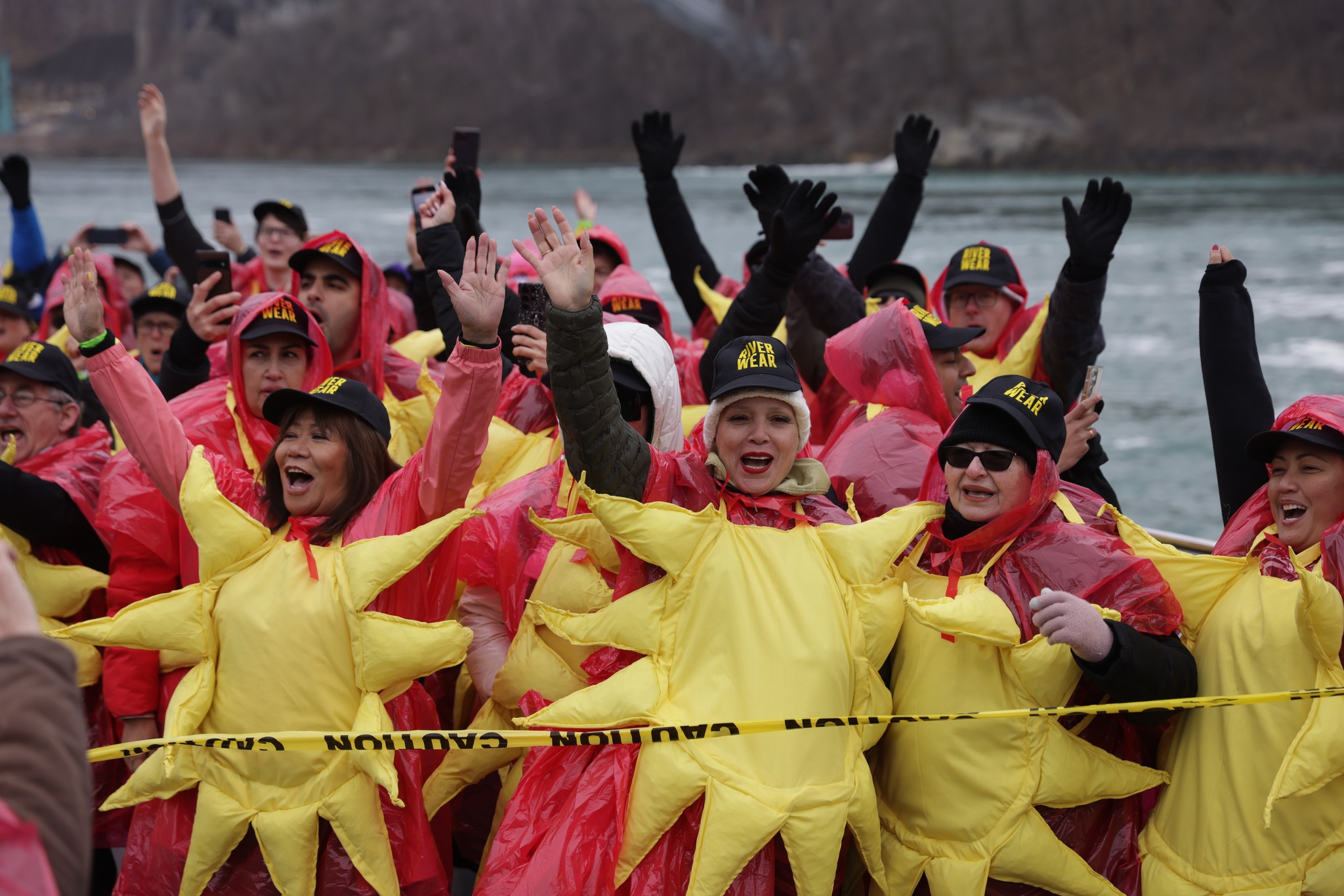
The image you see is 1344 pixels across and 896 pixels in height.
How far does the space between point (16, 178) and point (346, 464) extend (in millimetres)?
4815

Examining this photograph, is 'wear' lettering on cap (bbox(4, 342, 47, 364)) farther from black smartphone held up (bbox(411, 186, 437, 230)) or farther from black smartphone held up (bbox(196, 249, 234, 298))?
black smartphone held up (bbox(411, 186, 437, 230))

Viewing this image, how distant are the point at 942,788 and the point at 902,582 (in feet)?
1.49

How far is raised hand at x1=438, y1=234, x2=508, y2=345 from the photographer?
2910 mm

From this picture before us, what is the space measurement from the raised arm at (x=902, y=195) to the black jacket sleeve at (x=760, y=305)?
2.13m

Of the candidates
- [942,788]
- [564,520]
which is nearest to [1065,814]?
[942,788]

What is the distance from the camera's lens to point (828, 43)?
74188 mm

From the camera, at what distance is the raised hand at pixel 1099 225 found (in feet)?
13.2

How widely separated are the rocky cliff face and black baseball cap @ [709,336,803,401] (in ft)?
174

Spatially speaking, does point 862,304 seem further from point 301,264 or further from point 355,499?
point 355,499

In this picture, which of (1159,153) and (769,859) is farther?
(1159,153)

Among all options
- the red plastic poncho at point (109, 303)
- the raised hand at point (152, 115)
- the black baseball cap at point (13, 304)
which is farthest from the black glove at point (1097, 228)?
the black baseball cap at point (13, 304)

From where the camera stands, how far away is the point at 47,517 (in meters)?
3.46

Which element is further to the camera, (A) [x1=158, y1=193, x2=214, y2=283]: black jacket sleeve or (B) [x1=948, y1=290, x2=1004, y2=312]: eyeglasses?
(A) [x1=158, y1=193, x2=214, y2=283]: black jacket sleeve

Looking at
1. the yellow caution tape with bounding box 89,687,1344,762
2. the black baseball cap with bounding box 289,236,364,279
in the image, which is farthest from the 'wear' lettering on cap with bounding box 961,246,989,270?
the yellow caution tape with bounding box 89,687,1344,762
